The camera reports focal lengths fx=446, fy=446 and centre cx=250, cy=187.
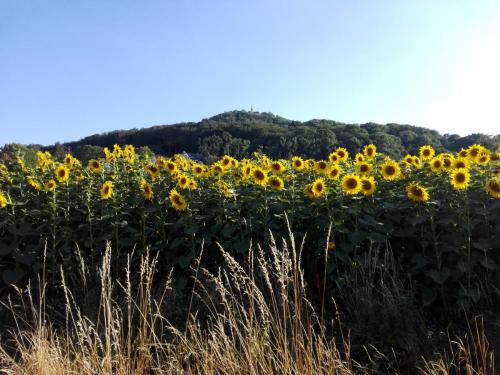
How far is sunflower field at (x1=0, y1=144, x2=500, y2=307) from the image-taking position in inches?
140

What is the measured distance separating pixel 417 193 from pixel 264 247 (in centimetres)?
135

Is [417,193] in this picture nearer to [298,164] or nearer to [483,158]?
[483,158]

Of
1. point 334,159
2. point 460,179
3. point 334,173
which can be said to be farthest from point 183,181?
point 460,179

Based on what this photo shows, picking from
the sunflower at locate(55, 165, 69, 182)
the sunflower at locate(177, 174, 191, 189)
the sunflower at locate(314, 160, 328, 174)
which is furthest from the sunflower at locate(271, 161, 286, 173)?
the sunflower at locate(55, 165, 69, 182)

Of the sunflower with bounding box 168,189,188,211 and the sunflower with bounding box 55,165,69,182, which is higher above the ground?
the sunflower with bounding box 55,165,69,182

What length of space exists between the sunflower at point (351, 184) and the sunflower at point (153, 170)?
1.94 metres

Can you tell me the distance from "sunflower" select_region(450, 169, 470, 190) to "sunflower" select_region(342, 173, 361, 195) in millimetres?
783

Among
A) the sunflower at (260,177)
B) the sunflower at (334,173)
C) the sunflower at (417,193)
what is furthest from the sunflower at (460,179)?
the sunflower at (260,177)

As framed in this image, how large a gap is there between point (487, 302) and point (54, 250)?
12.0 ft

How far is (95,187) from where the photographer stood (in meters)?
4.65

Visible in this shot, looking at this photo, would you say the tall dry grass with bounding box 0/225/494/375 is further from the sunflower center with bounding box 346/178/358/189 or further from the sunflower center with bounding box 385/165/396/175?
the sunflower center with bounding box 385/165/396/175

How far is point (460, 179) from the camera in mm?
3762

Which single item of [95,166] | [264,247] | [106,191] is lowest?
[264,247]

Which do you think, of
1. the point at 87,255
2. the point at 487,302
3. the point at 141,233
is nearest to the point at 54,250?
the point at 87,255
